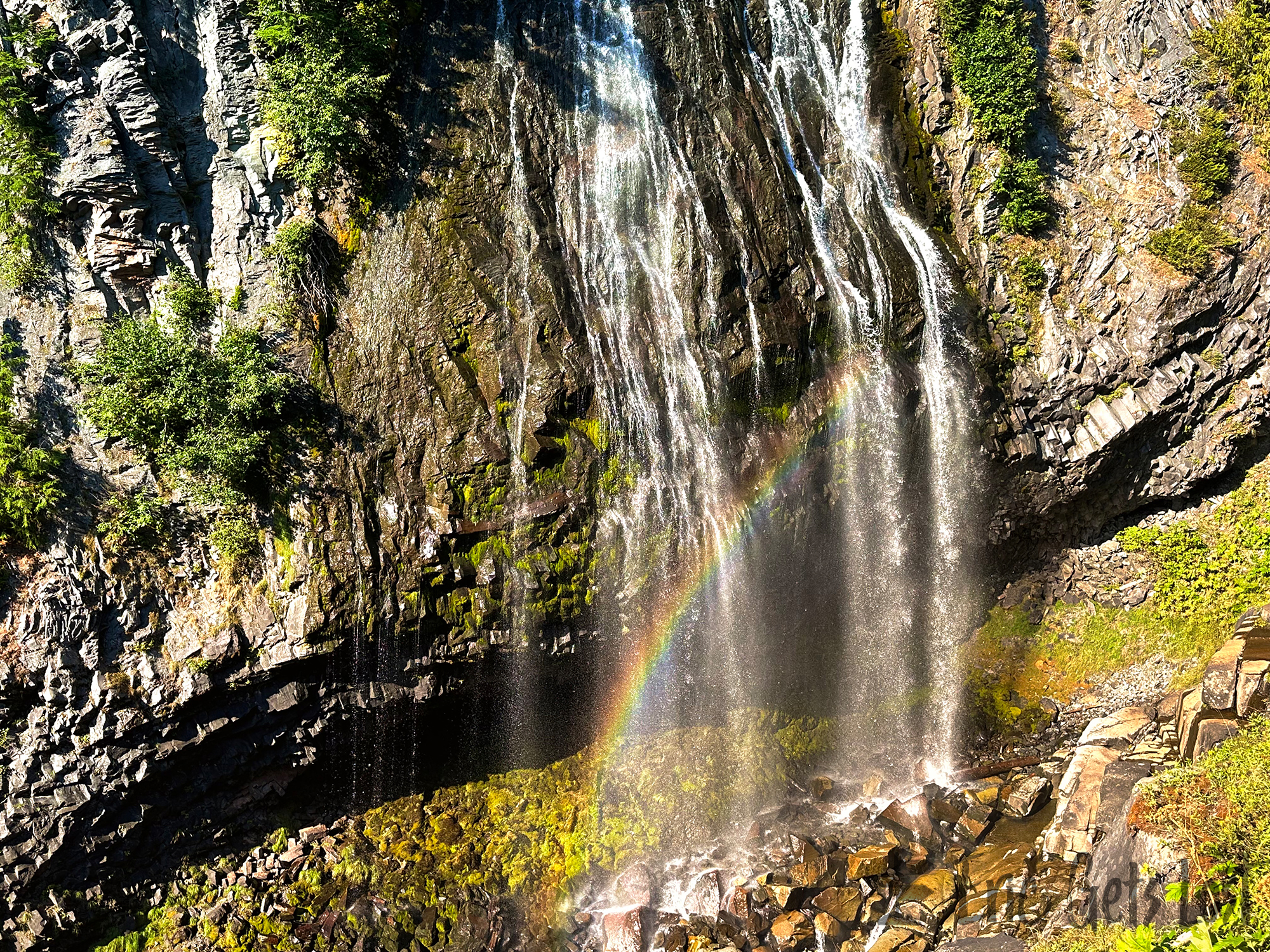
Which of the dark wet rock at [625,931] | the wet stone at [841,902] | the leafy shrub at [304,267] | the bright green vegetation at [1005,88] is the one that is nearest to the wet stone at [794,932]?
the wet stone at [841,902]


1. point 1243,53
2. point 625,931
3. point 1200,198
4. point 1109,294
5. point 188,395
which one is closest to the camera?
point 188,395

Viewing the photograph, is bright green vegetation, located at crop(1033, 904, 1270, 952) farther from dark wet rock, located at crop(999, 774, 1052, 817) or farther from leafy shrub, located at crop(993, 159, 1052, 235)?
leafy shrub, located at crop(993, 159, 1052, 235)

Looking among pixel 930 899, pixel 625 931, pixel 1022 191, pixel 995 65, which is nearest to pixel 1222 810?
pixel 930 899

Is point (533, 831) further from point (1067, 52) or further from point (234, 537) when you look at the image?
point (1067, 52)

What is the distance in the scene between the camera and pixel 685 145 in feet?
49.2

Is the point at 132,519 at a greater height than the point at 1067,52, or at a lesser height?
lesser

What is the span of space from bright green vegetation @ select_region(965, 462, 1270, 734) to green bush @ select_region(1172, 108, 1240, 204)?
5.31 m

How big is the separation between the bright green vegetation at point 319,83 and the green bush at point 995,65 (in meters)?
10.7

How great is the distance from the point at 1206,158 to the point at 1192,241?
6.37 feet

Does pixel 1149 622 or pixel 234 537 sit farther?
pixel 1149 622

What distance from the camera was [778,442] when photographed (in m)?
14.4

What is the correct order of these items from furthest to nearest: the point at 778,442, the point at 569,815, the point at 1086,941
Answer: the point at 778,442 → the point at 569,815 → the point at 1086,941

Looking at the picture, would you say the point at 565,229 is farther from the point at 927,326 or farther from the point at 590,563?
the point at 927,326

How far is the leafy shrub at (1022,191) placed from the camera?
1579 cm
